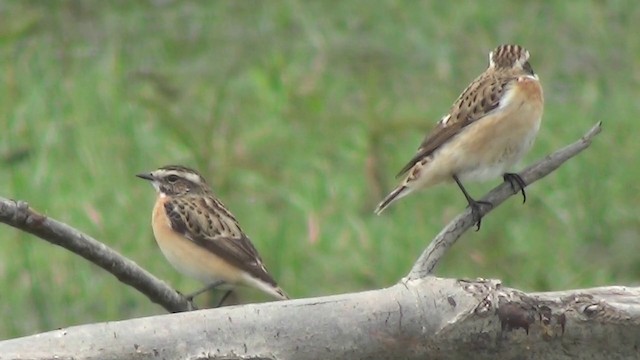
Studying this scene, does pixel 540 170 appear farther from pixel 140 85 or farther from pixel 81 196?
pixel 140 85

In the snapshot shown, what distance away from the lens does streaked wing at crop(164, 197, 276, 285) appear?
5.81 metres

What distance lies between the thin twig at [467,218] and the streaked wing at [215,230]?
1.32 metres

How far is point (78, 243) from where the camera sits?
3549mm

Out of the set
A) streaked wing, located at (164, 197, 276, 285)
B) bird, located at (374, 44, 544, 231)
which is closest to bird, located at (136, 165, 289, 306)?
streaked wing, located at (164, 197, 276, 285)

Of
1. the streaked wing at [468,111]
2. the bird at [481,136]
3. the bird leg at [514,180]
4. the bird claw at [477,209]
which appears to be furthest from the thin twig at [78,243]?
the streaked wing at [468,111]

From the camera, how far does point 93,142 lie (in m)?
7.92

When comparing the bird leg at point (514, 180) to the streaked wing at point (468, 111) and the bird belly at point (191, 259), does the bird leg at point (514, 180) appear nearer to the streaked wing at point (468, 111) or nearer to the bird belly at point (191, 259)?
the streaked wing at point (468, 111)

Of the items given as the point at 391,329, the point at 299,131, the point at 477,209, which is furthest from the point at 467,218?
the point at 299,131

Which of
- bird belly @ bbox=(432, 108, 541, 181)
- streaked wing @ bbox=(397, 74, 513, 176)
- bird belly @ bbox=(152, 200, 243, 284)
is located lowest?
bird belly @ bbox=(152, 200, 243, 284)

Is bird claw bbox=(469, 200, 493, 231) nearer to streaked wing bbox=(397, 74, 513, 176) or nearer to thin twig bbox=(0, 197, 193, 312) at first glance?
thin twig bbox=(0, 197, 193, 312)

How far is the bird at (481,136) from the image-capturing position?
5.98 metres

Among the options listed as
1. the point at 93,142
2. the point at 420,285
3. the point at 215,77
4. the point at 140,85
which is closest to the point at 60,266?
the point at 93,142

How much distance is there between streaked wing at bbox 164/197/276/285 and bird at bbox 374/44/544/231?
22.6 inches

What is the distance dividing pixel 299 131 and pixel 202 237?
2377mm
